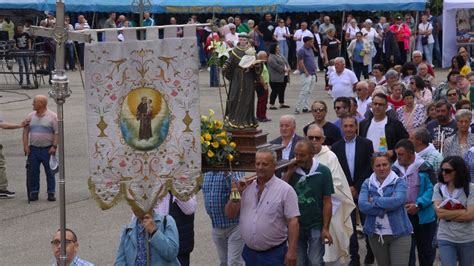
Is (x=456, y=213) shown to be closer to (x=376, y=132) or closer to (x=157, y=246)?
(x=376, y=132)

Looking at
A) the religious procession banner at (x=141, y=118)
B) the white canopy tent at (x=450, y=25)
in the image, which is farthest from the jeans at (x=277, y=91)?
the religious procession banner at (x=141, y=118)

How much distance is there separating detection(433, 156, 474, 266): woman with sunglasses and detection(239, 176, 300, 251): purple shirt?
1.99 meters

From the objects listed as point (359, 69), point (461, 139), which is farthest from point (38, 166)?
point (359, 69)

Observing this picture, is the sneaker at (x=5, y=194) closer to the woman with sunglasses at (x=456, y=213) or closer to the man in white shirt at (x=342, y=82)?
the man in white shirt at (x=342, y=82)

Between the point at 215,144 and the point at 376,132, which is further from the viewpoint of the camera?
the point at 376,132

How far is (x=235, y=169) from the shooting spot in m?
9.36

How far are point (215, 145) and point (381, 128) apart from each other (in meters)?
4.49

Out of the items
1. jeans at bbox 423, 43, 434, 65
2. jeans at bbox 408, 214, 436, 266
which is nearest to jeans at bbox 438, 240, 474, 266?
jeans at bbox 408, 214, 436, 266

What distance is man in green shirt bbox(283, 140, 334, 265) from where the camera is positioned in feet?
32.6

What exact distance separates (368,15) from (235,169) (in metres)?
32.5

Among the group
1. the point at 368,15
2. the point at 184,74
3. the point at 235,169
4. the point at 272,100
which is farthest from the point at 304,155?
the point at 368,15

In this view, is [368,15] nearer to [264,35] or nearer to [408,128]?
[264,35]

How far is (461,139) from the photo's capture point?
12750mm

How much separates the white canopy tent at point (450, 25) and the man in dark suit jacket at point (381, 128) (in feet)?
64.6
